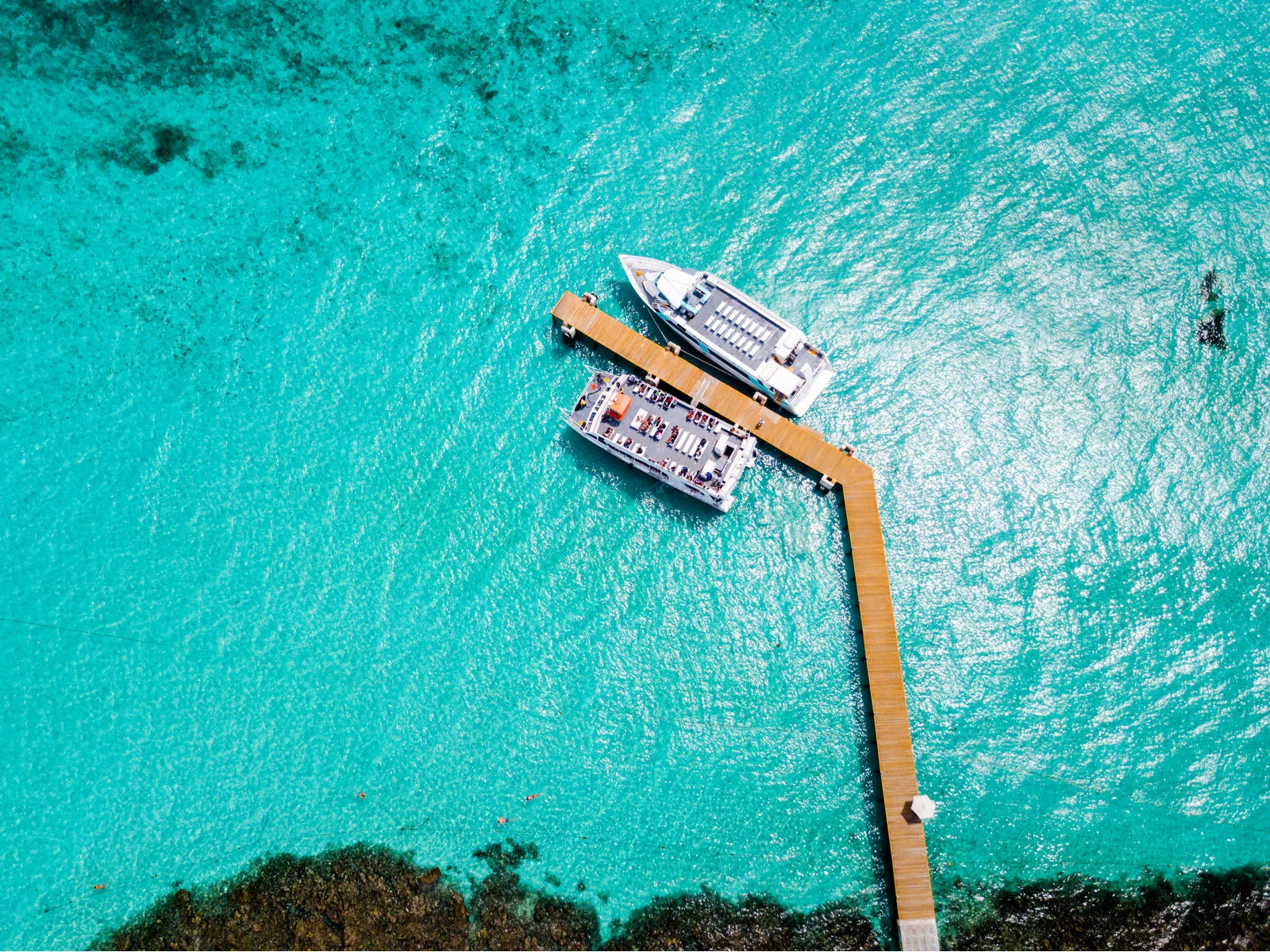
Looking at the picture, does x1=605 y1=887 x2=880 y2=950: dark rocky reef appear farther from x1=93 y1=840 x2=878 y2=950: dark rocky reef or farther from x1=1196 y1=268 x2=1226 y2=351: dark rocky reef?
x1=1196 y1=268 x2=1226 y2=351: dark rocky reef

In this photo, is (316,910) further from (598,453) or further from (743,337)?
(743,337)

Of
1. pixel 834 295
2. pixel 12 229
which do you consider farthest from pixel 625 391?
pixel 12 229

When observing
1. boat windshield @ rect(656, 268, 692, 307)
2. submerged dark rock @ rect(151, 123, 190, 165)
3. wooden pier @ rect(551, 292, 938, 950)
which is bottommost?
wooden pier @ rect(551, 292, 938, 950)

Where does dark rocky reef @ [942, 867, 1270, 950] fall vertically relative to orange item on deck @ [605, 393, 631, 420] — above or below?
below

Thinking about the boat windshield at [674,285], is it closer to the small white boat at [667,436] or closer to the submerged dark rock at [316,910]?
the small white boat at [667,436]

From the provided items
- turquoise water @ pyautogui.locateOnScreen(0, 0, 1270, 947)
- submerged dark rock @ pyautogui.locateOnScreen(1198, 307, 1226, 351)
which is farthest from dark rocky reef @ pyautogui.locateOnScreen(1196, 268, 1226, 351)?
turquoise water @ pyautogui.locateOnScreen(0, 0, 1270, 947)

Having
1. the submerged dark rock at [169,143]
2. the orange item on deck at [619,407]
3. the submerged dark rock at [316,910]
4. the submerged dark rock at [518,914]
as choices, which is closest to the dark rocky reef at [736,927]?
the submerged dark rock at [518,914]

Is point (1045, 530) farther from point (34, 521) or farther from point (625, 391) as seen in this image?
point (34, 521)
